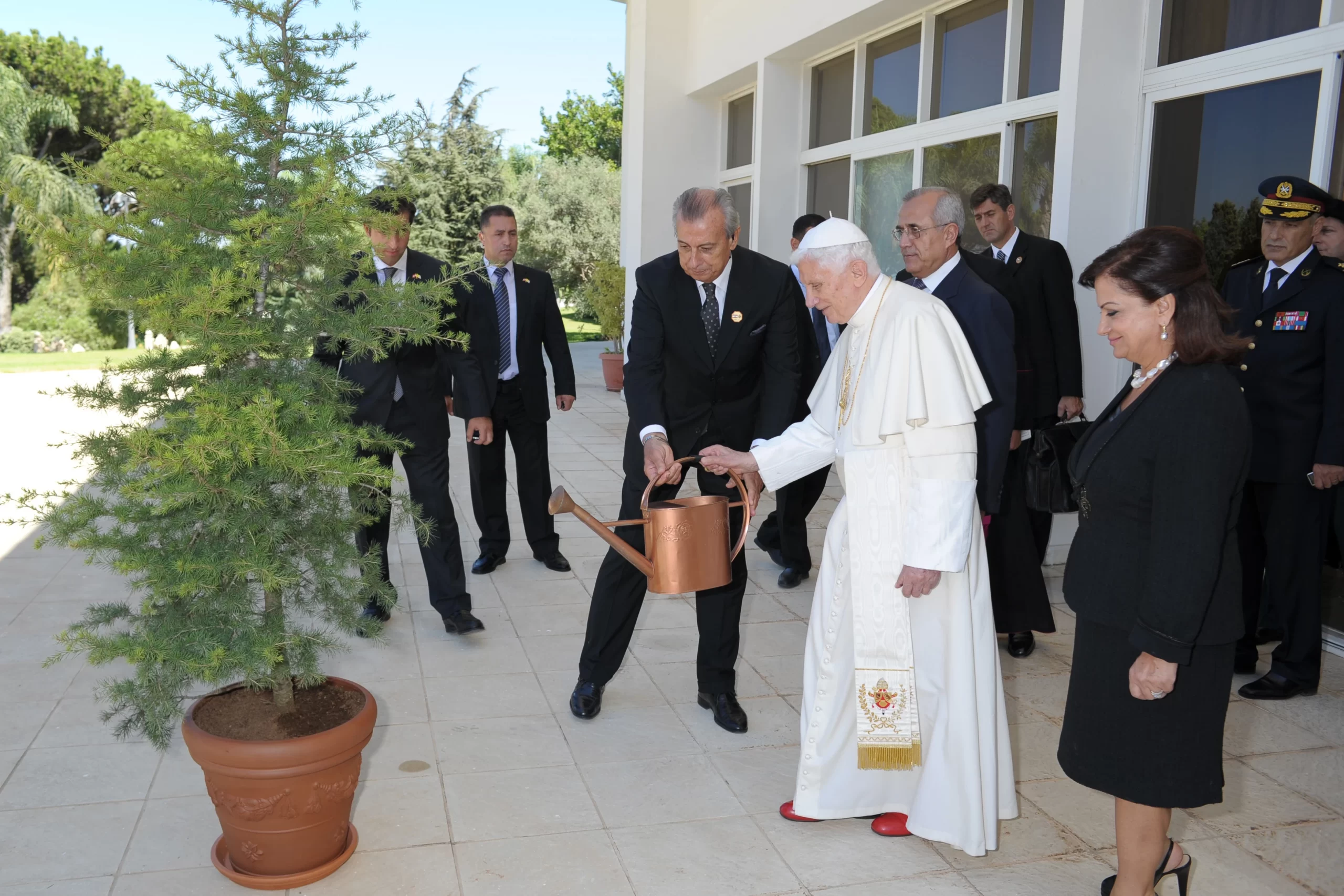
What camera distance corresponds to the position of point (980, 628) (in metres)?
3.09

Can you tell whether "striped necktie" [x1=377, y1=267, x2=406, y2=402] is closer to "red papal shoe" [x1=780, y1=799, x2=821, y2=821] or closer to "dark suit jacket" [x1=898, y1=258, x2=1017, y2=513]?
"dark suit jacket" [x1=898, y1=258, x2=1017, y2=513]

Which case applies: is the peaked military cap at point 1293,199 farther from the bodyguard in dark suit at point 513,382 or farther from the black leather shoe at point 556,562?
the black leather shoe at point 556,562

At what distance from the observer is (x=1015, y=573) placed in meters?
4.78

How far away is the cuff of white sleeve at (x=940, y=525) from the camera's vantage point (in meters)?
2.92

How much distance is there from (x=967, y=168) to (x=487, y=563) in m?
4.52

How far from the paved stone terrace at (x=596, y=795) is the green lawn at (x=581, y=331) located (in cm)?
2227

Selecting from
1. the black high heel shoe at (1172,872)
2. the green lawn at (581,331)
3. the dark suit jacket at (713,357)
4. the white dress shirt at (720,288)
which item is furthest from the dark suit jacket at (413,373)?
the green lawn at (581,331)

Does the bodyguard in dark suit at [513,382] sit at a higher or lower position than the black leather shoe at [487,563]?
higher

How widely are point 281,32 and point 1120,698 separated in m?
2.72

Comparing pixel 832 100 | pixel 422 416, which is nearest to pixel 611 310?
pixel 832 100

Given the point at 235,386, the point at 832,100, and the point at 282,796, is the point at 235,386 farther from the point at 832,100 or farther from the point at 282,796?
the point at 832,100

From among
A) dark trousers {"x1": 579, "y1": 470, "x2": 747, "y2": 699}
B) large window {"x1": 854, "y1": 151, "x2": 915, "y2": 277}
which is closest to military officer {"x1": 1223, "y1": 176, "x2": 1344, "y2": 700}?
dark trousers {"x1": 579, "y1": 470, "x2": 747, "y2": 699}

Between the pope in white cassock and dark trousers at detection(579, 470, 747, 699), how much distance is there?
826mm

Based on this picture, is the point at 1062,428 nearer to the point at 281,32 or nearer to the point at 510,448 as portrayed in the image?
the point at 281,32
